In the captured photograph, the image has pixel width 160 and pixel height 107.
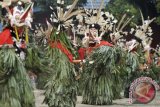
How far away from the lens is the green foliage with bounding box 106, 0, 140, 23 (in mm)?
32250

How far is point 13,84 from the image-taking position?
1044 centimetres

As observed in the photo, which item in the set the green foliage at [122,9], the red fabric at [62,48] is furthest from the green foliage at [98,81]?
the green foliage at [122,9]

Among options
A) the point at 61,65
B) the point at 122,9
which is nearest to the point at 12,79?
the point at 61,65

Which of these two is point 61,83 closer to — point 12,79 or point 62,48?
point 62,48

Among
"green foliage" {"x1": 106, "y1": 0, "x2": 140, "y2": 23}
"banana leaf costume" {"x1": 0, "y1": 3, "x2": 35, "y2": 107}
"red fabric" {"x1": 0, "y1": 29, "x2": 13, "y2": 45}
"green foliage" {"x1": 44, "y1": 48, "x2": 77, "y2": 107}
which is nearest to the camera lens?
"banana leaf costume" {"x1": 0, "y1": 3, "x2": 35, "y2": 107}

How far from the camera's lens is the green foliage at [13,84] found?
10.4 metres

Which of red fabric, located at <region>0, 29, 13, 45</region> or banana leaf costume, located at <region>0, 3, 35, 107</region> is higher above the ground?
red fabric, located at <region>0, 29, 13, 45</region>

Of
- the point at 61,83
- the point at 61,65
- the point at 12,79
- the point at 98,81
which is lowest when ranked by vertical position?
the point at 98,81

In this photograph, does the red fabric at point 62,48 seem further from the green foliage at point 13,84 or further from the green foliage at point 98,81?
the green foliage at point 13,84

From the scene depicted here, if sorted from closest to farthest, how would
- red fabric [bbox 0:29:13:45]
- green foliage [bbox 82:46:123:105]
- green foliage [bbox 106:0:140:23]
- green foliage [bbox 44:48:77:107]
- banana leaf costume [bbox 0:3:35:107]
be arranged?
1. banana leaf costume [bbox 0:3:35:107]
2. red fabric [bbox 0:29:13:45]
3. green foliage [bbox 44:48:77:107]
4. green foliage [bbox 82:46:123:105]
5. green foliage [bbox 106:0:140:23]

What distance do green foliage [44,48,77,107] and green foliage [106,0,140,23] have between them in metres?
18.3

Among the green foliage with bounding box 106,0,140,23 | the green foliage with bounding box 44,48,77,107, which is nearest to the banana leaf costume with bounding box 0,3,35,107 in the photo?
the green foliage with bounding box 44,48,77,107

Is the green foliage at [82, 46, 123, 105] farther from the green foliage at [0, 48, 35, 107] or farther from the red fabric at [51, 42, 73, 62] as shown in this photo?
the green foliage at [0, 48, 35, 107]

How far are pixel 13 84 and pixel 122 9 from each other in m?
24.2
